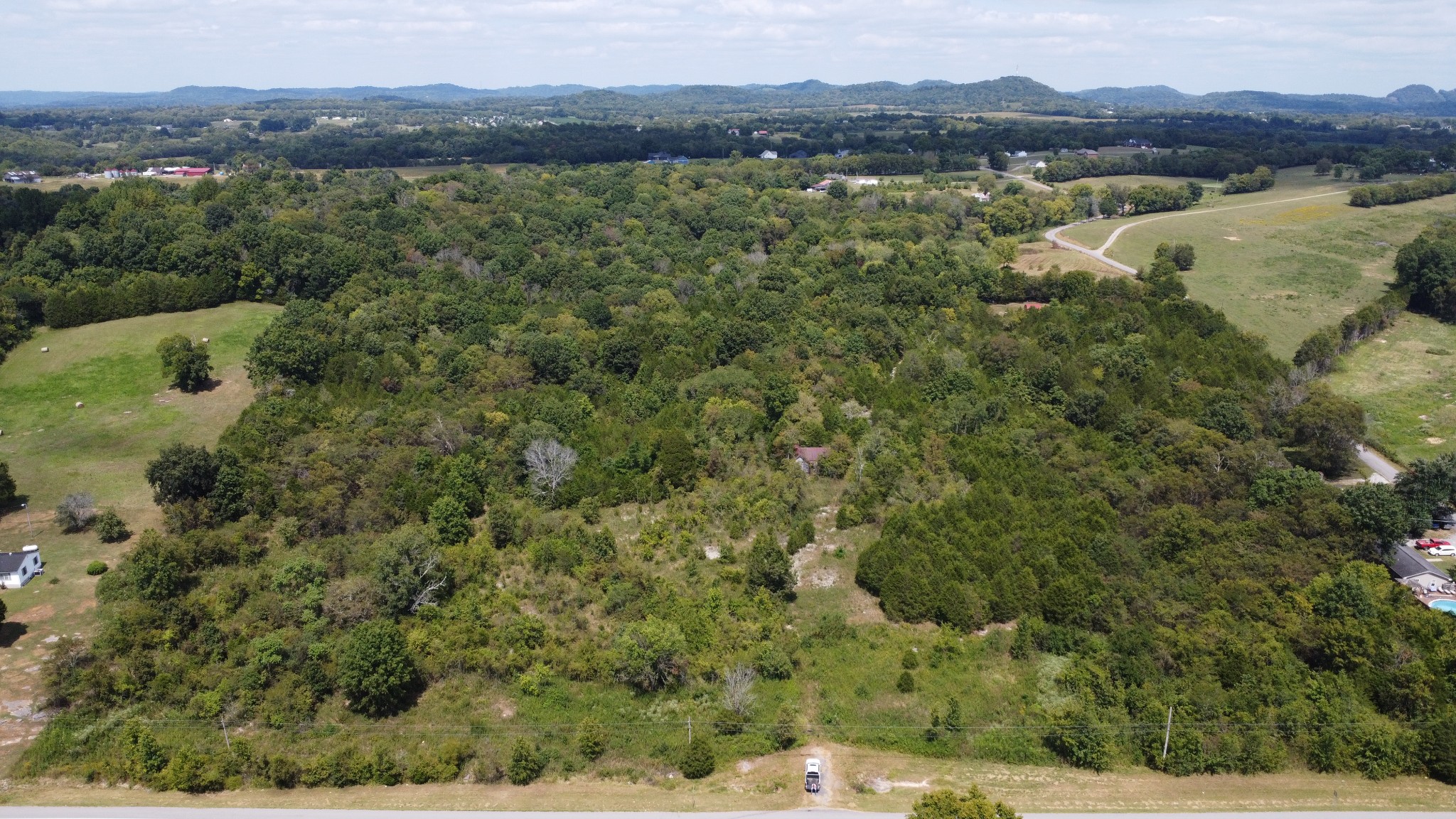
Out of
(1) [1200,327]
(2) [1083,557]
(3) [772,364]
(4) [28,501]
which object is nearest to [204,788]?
(4) [28,501]

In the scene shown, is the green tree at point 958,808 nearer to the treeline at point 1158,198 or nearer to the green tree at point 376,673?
the green tree at point 376,673

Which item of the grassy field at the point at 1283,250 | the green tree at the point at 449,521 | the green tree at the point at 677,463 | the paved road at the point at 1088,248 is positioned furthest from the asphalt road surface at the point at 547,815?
the paved road at the point at 1088,248

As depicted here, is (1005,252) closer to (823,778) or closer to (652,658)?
(652,658)

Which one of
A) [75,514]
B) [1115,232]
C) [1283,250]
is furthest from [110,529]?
[1283,250]

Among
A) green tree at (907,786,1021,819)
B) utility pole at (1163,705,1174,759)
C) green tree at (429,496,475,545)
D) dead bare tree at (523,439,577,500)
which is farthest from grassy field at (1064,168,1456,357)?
green tree at (429,496,475,545)

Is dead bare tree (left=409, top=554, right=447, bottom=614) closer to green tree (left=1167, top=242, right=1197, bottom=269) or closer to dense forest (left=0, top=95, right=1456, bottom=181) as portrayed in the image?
green tree (left=1167, top=242, right=1197, bottom=269)

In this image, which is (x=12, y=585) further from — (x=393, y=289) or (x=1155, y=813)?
(x=1155, y=813)
